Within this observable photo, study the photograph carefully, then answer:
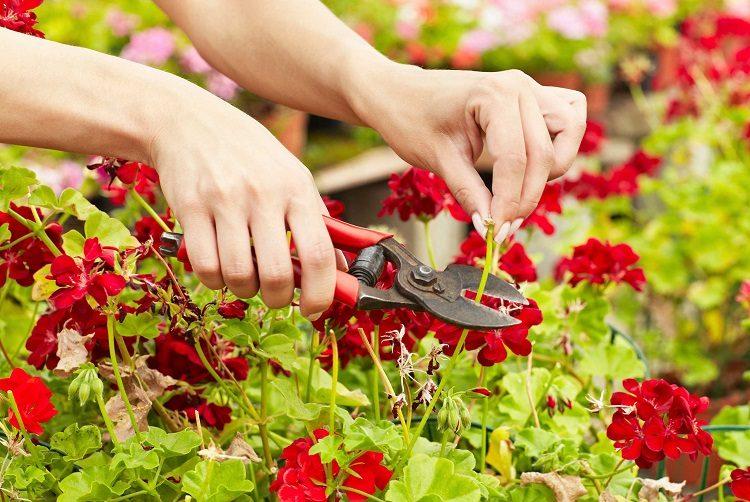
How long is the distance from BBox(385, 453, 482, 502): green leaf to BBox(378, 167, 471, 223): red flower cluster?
0.37 meters

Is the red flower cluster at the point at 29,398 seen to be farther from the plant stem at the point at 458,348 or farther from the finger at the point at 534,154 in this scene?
the finger at the point at 534,154

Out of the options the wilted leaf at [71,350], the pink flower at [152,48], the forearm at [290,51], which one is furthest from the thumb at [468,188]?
the pink flower at [152,48]

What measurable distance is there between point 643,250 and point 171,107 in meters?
1.79

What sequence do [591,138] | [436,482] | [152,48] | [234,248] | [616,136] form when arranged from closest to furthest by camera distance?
1. [234,248]
2. [436,482]
3. [591,138]
4. [152,48]
5. [616,136]

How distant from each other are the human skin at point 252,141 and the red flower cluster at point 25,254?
20cm

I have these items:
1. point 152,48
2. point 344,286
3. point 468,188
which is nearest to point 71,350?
point 344,286

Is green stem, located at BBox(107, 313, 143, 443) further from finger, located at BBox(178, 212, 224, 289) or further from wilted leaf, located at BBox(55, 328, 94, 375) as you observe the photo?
finger, located at BBox(178, 212, 224, 289)

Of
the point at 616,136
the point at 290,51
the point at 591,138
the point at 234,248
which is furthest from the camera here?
the point at 616,136

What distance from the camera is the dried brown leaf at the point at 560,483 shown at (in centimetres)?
83

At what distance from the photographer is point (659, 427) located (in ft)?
2.64

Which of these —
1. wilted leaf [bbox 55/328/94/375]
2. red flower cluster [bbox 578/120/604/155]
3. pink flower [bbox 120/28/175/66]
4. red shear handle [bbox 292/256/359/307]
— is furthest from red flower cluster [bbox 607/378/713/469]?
pink flower [bbox 120/28/175/66]

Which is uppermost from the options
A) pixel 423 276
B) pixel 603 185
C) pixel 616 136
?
pixel 423 276

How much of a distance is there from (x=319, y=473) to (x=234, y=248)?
22 centimetres

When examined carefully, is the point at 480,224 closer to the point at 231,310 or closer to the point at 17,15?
the point at 231,310
